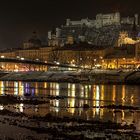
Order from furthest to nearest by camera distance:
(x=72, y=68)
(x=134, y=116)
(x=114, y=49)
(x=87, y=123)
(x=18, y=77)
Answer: (x=114, y=49) → (x=72, y=68) → (x=18, y=77) → (x=134, y=116) → (x=87, y=123)

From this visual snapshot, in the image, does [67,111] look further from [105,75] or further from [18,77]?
[18,77]

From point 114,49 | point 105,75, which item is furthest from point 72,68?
point 114,49

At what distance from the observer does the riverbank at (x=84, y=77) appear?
87444mm

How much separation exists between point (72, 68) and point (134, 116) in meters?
92.4

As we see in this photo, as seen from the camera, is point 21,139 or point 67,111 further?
point 67,111

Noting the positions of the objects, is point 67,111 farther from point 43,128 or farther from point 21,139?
point 21,139

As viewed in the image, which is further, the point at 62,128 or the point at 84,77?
the point at 84,77

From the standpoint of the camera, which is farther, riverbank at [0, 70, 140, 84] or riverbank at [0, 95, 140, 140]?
riverbank at [0, 70, 140, 84]

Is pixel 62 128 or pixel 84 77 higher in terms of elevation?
pixel 84 77

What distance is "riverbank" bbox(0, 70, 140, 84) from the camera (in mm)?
87444

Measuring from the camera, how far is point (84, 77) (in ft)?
310

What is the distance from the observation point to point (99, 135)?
Answer: 20.9m

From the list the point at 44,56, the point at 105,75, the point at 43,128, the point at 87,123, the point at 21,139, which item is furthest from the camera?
the point at 44,56

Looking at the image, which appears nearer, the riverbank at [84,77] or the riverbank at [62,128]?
the riverbank at [62,128]
